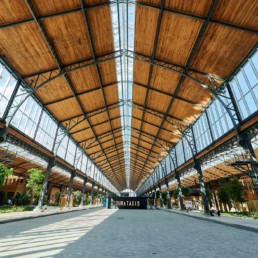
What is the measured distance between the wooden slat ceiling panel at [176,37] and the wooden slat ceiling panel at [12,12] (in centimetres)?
870

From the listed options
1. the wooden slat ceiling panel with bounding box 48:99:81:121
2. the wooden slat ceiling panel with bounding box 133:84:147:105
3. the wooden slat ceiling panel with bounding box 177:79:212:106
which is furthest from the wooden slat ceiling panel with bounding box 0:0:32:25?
the wooden slat ceiling panel with bounding box 177:79:212:106

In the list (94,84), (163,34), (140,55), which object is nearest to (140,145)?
(94,84)

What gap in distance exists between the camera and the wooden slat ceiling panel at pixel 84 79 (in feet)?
57.7

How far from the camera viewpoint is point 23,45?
512 inches

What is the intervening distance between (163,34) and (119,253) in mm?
13668

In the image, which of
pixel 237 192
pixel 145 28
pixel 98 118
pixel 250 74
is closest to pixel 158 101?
pixel 145 28

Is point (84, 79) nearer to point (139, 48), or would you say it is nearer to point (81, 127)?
point (139, 48)

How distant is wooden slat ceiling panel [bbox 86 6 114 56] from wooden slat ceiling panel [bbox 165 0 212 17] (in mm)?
4367

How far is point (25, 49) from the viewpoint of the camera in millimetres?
13336

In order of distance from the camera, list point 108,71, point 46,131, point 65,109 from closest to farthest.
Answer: point 108,71 < point 46,131 < point 65,109

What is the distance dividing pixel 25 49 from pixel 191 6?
11615 mm

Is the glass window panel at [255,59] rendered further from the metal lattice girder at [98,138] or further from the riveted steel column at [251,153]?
the metal lattice girder at [98,138]

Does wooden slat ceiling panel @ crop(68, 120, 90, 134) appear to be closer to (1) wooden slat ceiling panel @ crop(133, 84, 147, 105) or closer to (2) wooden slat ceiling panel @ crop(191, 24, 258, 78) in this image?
(1) wooden slat ceiling panel @ crop(133, 84, 147, 105)

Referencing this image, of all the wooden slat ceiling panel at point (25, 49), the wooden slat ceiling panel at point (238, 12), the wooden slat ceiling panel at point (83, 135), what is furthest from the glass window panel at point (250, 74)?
the wooden slat ceiling panel at point (83, 135)
